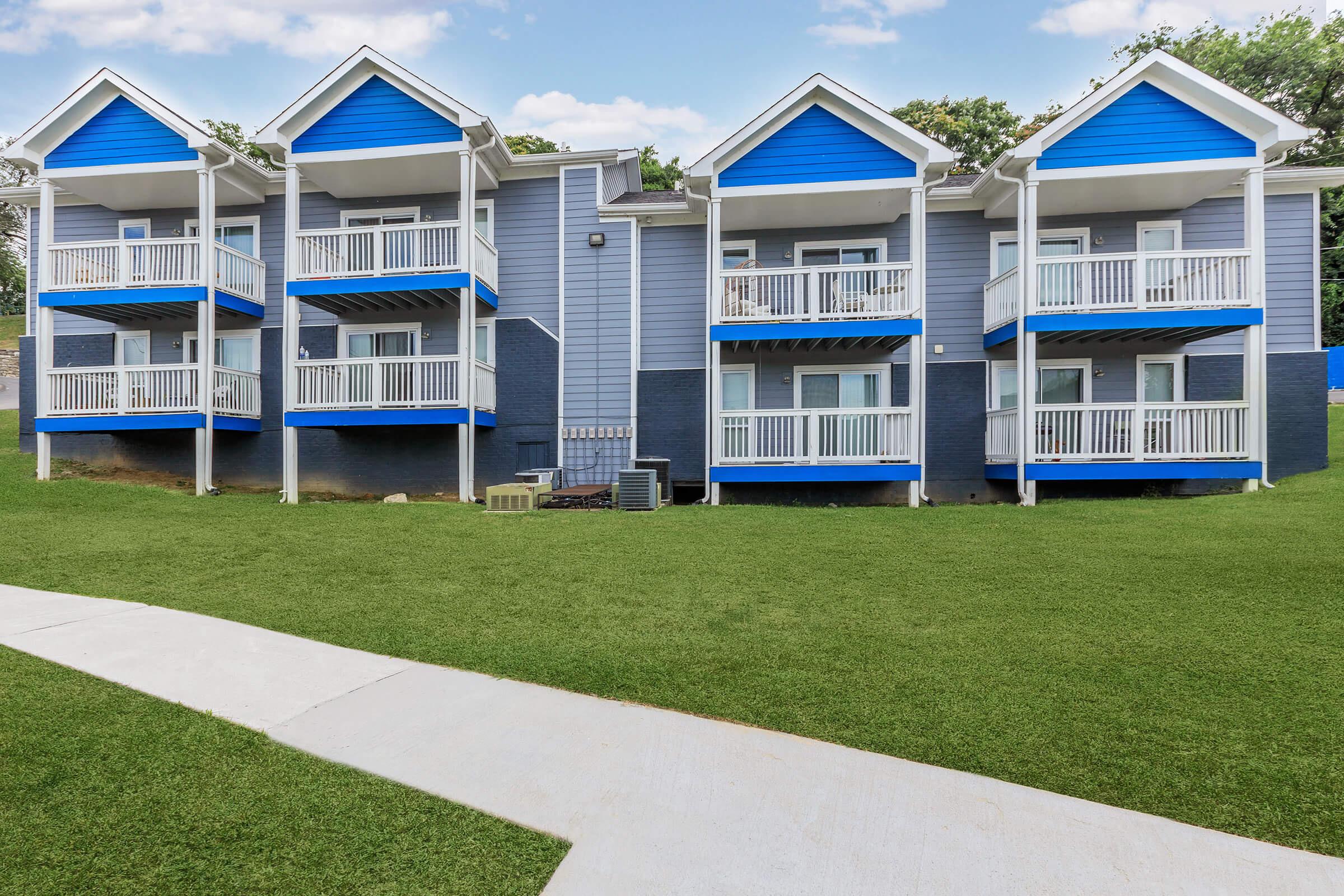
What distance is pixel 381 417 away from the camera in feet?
45.0

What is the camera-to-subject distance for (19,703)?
11.9 ft

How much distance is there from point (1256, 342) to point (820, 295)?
24.5ft

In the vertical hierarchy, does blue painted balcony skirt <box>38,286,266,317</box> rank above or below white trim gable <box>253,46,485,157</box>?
below

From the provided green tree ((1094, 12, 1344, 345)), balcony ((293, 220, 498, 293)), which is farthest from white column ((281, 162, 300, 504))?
green tree ((1094, 12, 1344, 345))

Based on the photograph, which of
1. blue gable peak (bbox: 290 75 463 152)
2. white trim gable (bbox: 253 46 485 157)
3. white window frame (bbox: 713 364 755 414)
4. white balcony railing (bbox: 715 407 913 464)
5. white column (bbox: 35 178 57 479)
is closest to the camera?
white balcony railing (bbox: 715 407 913 464)

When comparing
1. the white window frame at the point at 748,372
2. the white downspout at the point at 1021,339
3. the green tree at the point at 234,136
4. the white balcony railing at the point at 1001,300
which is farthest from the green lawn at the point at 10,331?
the white downspout at the point at 1021,339

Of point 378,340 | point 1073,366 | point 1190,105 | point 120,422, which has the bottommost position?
point 120,422

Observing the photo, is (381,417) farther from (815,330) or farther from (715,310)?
(815,330)

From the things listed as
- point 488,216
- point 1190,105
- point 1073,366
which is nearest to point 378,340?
point 488,216

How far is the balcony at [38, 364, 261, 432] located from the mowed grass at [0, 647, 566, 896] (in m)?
12.9

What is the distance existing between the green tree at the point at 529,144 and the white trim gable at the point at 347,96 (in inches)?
612

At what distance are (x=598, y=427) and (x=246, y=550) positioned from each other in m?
7.69

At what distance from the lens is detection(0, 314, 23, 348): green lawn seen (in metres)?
29.2

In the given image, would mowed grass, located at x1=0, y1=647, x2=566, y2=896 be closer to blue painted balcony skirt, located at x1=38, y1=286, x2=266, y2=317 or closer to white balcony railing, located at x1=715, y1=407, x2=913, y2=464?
white balcony railing, located at x1=715, y1=407, x2=913, y2=464
